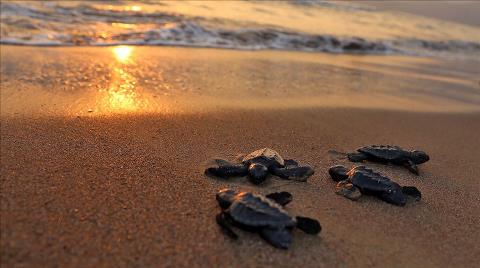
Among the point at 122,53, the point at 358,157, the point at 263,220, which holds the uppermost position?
the point at 263,220

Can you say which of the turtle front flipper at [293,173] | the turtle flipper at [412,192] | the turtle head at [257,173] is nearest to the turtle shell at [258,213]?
the turtle head at [257,173]

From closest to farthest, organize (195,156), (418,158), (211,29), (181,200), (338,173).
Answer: (181,200) < (338,173) < (195,156) < (418,158) < (211,29)

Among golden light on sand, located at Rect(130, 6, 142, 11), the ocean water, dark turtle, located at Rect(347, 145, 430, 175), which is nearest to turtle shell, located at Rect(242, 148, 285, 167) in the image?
dark turtle, located at Rect(347, 145, 430, 175)

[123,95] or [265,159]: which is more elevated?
[265,159]

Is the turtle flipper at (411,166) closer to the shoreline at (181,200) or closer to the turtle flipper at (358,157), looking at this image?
the shoreline at (181,200)

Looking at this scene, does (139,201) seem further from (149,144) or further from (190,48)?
(190,48)

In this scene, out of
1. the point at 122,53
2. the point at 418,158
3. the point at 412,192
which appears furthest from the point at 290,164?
the point at 122,53

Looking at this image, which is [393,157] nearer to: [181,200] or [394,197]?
[394,197]
